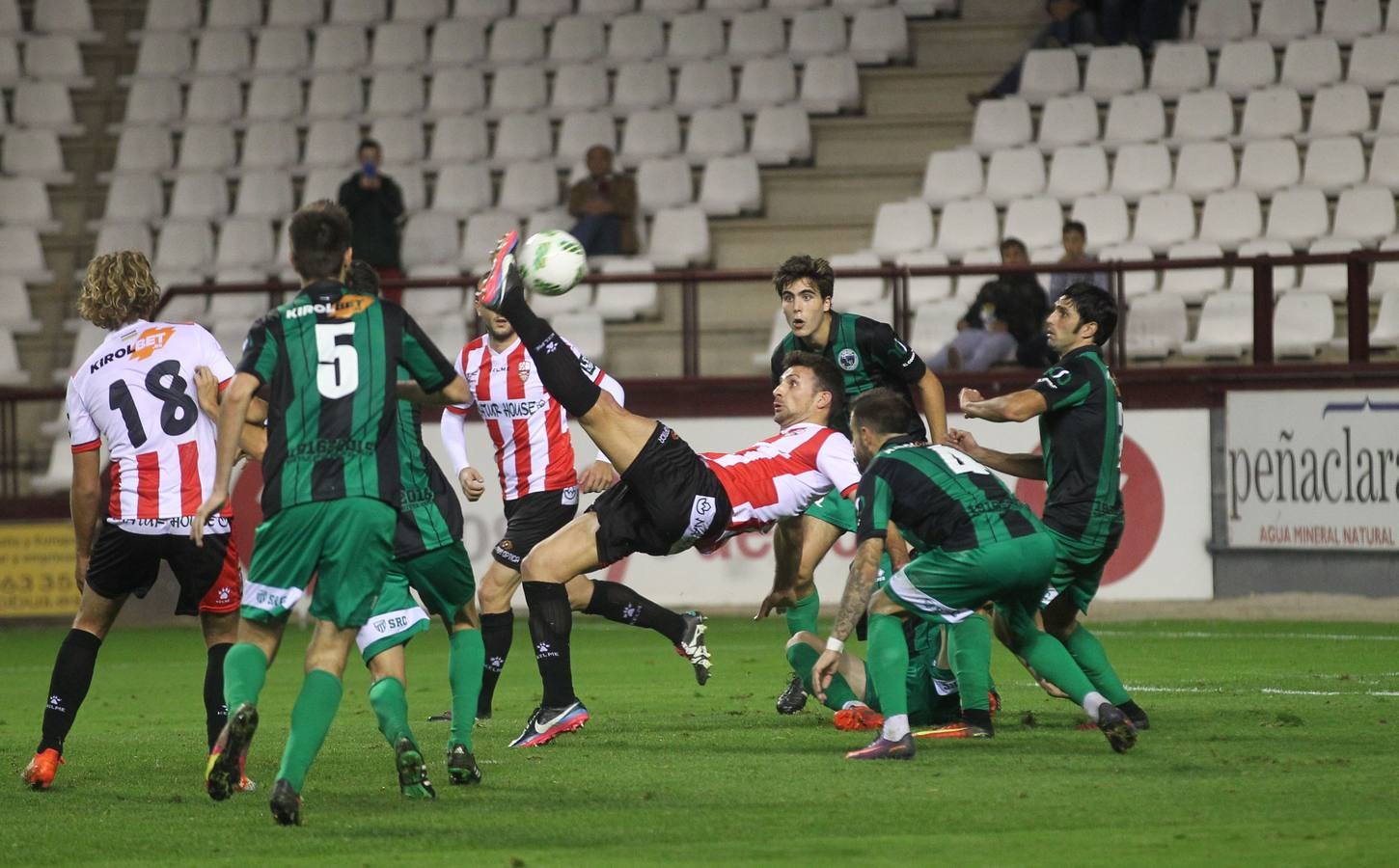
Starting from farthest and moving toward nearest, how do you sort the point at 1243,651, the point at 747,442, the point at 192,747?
the point at 747,442, the point at 1243,651, the point at 192,747

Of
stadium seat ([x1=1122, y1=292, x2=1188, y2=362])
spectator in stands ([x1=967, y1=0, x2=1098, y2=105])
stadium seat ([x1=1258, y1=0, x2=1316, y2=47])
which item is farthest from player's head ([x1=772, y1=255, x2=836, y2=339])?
stadium seat ([x1=1258, y1=0, x2=1316, y2=47])

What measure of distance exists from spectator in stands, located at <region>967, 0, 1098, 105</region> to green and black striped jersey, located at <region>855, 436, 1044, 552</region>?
1129 centimetres

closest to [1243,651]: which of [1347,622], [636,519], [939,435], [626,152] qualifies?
[1347,622]

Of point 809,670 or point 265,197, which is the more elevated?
point 265,197

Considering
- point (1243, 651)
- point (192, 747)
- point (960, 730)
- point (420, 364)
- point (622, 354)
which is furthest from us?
point (622, 354)

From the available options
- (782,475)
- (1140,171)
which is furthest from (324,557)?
(1140,171)

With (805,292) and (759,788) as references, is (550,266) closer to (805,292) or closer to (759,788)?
(805,292)

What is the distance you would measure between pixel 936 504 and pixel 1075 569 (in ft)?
3.32

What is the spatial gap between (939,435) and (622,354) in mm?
7797

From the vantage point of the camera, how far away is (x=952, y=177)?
56.9 feet

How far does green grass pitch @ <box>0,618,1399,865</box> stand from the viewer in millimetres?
5531

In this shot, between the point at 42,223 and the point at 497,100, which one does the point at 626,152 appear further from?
the point at 42,223

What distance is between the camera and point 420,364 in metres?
6.20

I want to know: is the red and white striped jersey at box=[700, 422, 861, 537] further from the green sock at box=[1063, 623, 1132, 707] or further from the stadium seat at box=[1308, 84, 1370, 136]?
the stadium seat at box=[1308, 84, 1370, 136]
